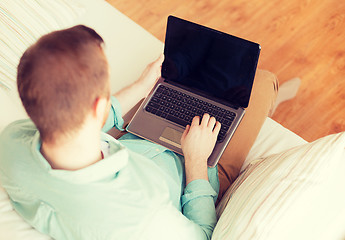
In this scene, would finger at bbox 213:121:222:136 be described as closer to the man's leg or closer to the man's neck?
the man's leg

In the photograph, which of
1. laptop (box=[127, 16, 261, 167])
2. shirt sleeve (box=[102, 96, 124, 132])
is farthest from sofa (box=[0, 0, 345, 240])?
shirt sleeve (box=[102, 96, 124, 132])

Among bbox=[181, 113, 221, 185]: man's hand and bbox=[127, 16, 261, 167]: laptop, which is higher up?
bbox=[127, 16, 261, 167]: laptop

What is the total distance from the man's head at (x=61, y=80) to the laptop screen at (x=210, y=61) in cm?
55

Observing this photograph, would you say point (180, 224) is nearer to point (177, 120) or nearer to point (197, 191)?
point (197, 191)

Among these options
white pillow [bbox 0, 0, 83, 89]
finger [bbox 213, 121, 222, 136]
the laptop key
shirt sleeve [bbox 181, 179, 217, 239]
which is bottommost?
shirt sleeve [bbox 181, 179, 217, 239]

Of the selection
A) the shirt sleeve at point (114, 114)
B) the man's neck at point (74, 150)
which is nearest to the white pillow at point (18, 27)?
the shirt sleeve at point (114, 114)

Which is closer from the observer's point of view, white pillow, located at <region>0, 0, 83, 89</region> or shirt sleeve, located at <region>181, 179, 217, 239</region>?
shirt sleeve, located at <region>181, 179, 217, 239</region>

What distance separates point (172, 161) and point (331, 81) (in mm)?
1246

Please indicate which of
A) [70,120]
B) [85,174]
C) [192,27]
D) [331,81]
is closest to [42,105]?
[70,120]

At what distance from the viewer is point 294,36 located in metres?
2.08

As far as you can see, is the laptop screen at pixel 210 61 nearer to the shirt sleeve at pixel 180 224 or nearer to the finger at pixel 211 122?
the finger at pixel 211 122

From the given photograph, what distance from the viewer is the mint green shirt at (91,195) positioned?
28.6 inches

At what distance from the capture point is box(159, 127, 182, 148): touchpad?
1185mm

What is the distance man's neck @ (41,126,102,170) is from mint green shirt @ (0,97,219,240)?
23mm
